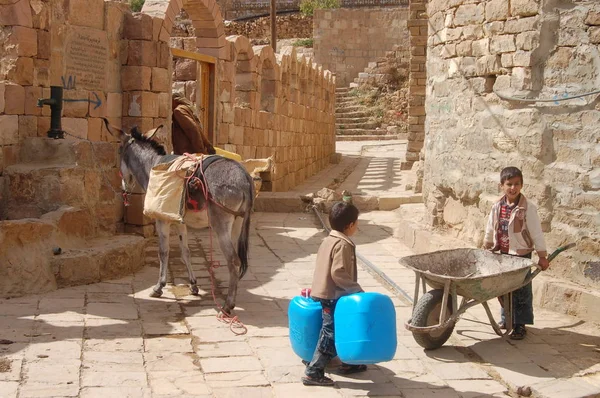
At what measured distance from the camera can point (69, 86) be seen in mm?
9195

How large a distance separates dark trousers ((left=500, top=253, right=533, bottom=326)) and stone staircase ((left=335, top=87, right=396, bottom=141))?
75.5 feet

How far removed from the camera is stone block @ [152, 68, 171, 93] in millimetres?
10266

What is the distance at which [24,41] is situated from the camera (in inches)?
323

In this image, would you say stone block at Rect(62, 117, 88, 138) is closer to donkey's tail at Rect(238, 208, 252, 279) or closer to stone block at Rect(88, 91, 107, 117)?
stone block at Rect(88, 91, 107, 117)

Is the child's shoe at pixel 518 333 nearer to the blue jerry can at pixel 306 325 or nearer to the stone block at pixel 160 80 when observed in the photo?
the blue jerry can at pixel 306 325

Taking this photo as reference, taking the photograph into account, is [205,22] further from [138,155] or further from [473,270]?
[473,270]

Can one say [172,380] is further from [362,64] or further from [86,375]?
[362,64]

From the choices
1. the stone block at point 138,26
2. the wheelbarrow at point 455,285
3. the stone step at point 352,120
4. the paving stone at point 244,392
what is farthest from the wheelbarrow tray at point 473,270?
the stone step at point 352,120

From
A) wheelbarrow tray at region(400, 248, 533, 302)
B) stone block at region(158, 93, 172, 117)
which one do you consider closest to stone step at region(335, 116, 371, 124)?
stone block at region(158, 93, 172, 117)

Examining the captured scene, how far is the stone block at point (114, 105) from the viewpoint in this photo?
32.6 ft

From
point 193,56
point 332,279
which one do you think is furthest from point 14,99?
point 332,279

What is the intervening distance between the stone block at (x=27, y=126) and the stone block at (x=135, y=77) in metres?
1.85

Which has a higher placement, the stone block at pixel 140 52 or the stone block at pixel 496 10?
the stone block at pixel 496 10

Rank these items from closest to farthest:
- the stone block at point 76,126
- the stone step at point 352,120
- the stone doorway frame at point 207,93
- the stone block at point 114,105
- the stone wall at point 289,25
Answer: the stone block at point 76,126 → the stone block at point 114,105 → the stone doorway frame at point 207,93 → the stone step at point 352,120 → the stone wall at point 289,25
